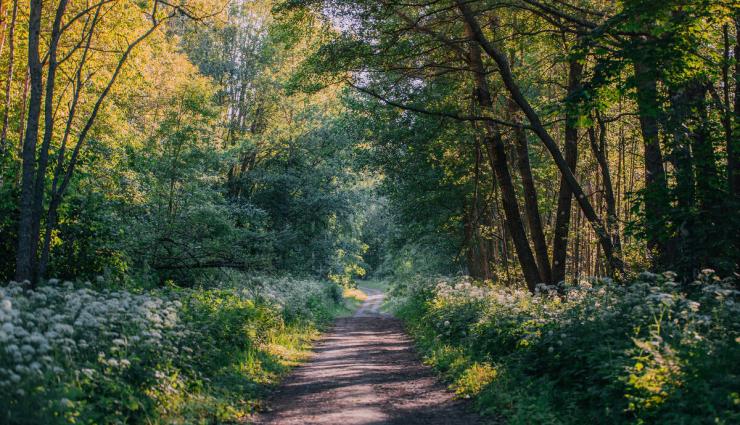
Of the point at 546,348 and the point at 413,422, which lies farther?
the point at 546,348

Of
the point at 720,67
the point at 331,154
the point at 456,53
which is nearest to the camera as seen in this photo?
the point at 720,67

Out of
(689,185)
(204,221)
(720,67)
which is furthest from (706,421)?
(204,221)

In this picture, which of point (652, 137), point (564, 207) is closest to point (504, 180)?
point (564, 207)

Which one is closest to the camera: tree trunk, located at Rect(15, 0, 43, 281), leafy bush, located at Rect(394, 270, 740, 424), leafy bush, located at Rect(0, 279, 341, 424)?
leafy bush, located at Rect(0, 279, 341, 424)

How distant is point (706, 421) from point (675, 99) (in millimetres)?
7183

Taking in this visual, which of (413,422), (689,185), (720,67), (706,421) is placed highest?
(720,67)

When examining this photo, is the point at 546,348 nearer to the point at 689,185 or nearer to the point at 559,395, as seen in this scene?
the point at 559,395

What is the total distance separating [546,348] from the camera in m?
8.92

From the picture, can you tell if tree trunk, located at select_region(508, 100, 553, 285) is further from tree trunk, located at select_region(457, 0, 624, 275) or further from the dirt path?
the dirt path

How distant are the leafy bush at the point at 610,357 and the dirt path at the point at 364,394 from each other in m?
0.59

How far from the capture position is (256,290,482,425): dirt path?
793 centimetres

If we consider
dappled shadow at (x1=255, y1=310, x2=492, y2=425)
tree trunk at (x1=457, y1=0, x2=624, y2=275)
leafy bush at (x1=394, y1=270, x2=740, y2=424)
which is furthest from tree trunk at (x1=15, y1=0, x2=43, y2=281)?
tree trunk at (x1=457, y1=0, x2=624, y2=275)

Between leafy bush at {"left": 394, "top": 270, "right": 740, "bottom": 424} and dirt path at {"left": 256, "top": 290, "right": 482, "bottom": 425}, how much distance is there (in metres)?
0.59

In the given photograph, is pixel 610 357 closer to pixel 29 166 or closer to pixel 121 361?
pixel 121 361
